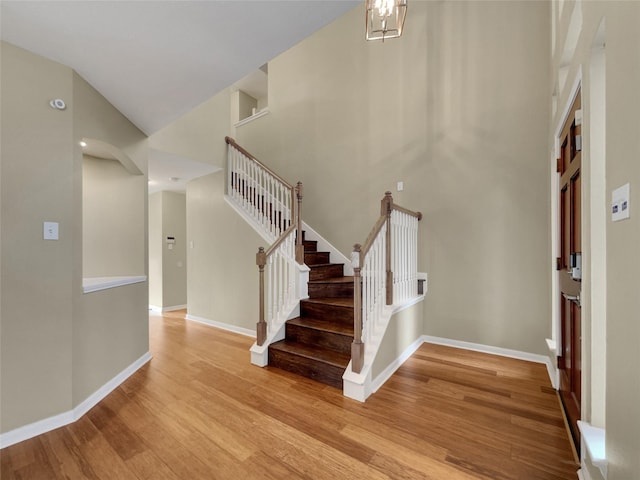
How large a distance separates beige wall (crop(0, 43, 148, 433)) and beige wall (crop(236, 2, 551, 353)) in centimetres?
290

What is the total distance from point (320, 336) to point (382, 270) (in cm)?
87

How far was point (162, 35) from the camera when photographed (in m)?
1.62

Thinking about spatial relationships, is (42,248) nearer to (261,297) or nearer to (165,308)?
(261,297)

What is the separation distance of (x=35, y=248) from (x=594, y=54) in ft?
10.6

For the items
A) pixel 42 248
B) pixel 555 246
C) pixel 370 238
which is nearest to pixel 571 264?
pixel 555 246

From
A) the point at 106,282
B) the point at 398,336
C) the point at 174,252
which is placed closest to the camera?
the point at 106,282

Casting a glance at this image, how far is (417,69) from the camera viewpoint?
347 cm

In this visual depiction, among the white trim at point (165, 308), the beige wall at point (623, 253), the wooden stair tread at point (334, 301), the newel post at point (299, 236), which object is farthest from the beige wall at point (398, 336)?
the white trim at point (165, 308)

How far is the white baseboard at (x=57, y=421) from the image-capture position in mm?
1709

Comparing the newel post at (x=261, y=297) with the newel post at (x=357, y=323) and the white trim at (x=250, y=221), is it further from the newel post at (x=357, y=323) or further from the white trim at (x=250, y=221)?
the newel post at (x=357, y=323)

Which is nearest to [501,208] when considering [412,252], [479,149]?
[479,149]

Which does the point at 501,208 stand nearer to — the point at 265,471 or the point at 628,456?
the point at 628,456

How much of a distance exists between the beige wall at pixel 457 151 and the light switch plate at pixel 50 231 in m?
2.99

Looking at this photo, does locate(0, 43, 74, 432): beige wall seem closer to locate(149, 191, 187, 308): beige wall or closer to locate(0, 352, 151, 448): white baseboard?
locate(0, 352, 151, 448): white baseboard
